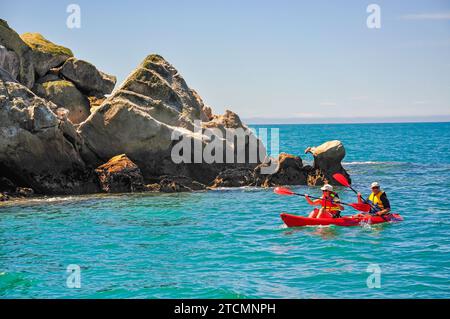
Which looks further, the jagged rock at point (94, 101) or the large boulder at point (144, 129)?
the jagged rock at point (94, 101)

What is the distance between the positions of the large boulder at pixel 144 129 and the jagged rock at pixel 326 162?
17.4 feet

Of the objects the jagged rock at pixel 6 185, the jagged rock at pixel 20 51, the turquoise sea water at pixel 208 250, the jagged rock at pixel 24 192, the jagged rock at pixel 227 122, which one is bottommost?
the turquoise sea water at pixel 208 250

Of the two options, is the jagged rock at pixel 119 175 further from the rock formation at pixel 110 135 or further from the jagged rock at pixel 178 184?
the jagged rock at pixel 178 184

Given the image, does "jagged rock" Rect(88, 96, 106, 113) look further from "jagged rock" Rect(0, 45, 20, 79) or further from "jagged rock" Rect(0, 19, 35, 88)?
"jagged rock" Rect(0, 45, 20, 79)

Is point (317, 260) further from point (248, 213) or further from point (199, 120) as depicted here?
point (199, 120)

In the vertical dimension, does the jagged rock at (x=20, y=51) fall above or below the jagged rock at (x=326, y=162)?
above

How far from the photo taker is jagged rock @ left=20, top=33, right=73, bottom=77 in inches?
1447

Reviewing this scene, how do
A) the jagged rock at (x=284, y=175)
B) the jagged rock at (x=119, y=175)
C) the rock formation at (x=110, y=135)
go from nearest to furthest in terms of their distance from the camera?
the rock formation at (x=110, y=135)
the jagged rock at (x=119, y=175)
the jagged rock at (x=284, y=175)

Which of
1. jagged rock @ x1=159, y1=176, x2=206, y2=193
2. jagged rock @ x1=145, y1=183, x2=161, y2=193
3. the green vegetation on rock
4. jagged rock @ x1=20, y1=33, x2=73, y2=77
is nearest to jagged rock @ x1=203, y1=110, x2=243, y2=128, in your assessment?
jagged rock @ x1=159, y1=176, x2=206, y2=193

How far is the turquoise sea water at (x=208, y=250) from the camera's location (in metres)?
15.9

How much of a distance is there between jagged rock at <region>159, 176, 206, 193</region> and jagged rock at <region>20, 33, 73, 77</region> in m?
10.0

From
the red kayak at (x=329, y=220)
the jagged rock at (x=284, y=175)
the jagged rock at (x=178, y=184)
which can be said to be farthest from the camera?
the jagged rock at (x=284, y=175)

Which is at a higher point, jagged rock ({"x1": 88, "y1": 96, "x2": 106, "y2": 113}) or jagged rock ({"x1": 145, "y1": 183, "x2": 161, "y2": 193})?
jagged rock ({"x1": 88, "y1": 96, "x2": 106, "y2": 113})

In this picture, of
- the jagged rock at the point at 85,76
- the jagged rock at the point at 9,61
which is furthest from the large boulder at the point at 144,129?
the jagged rock at the point at 9,61
